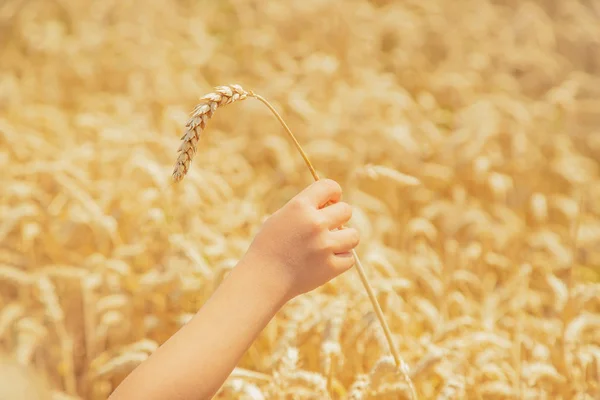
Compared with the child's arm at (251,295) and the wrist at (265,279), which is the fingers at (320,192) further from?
the wrist at (265,279)

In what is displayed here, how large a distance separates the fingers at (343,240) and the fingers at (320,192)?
47 millimetres

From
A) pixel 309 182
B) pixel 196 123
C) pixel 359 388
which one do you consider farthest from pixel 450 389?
pixel 309 182

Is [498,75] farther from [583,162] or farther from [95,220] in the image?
[95,220]

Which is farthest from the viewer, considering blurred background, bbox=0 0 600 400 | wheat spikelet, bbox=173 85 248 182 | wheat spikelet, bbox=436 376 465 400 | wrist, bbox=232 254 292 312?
blurred background, bbox=0 0 600 400

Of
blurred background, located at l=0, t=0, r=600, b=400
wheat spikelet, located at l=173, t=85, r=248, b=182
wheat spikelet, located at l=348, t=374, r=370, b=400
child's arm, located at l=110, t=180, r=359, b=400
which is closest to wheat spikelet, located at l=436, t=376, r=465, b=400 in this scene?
blurred background, located at l=0, t=0, r=600, b=400

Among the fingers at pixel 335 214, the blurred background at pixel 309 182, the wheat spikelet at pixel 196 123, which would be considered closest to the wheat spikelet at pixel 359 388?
the blurred background at pixel 309 182

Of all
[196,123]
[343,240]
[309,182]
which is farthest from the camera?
[309,182]

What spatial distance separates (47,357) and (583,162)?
6.68ft

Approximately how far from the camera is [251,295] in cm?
88

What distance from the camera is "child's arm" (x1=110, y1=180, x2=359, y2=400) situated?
2.72 ft

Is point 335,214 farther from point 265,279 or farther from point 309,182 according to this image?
point 309,182

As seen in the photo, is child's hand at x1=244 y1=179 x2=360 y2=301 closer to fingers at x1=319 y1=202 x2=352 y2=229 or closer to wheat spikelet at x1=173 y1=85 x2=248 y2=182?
fingers at x1=319 y1=202 x2=352 y2=229

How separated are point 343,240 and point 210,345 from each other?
0.74ft

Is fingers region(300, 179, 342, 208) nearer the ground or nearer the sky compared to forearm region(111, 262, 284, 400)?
nearer the sky
